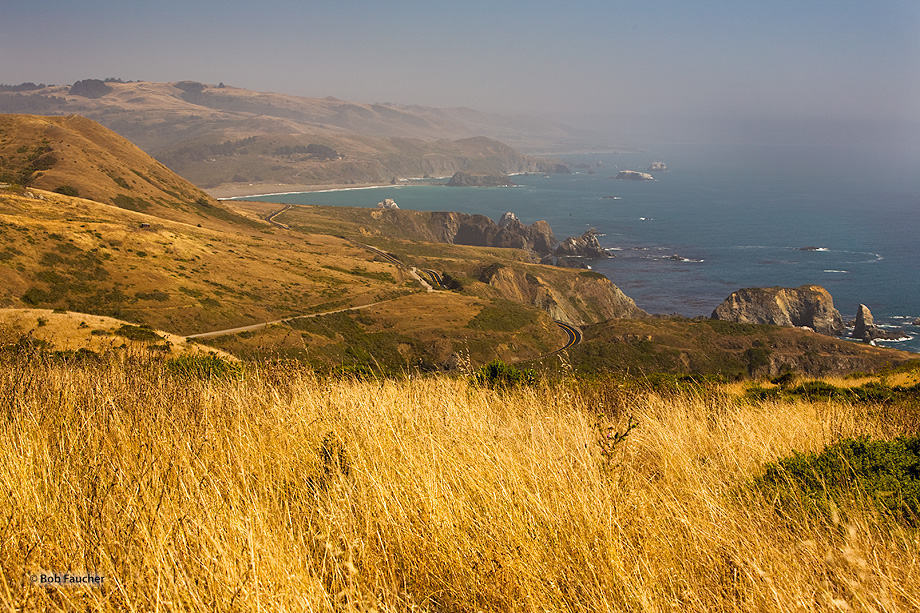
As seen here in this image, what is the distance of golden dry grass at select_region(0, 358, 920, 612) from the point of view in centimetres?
311

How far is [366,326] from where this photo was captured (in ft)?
250

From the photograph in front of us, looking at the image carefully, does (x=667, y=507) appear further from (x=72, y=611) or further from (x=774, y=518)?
(x=72, y=611)

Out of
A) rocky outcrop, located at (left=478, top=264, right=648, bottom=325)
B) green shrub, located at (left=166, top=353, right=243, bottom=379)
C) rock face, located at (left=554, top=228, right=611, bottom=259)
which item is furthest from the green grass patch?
rock face, located at (left=554, top=228, right=611, bottom=259)

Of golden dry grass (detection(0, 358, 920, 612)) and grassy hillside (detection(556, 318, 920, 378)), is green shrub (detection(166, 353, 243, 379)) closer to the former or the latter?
golden dry grass (detection(0, 358, 920, 612))

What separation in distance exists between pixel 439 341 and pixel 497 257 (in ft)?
309

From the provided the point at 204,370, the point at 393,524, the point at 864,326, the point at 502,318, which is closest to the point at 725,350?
the point at 502,318

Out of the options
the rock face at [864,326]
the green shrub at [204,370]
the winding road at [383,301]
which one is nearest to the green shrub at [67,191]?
the winding road at [383,301]

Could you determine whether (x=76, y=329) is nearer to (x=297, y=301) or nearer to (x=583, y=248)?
(x=297, y=301)

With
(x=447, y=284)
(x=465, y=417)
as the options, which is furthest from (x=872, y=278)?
(x=465, y=417)

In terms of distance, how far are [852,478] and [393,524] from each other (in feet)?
14.2

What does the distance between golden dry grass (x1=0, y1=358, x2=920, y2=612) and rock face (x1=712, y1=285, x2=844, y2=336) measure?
363ft

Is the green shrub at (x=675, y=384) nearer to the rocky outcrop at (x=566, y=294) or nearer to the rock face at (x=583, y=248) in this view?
the rocky outcrop at (x=566, y=294)

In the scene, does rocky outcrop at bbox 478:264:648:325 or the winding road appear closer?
the winding road

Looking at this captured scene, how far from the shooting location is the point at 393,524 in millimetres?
3762
